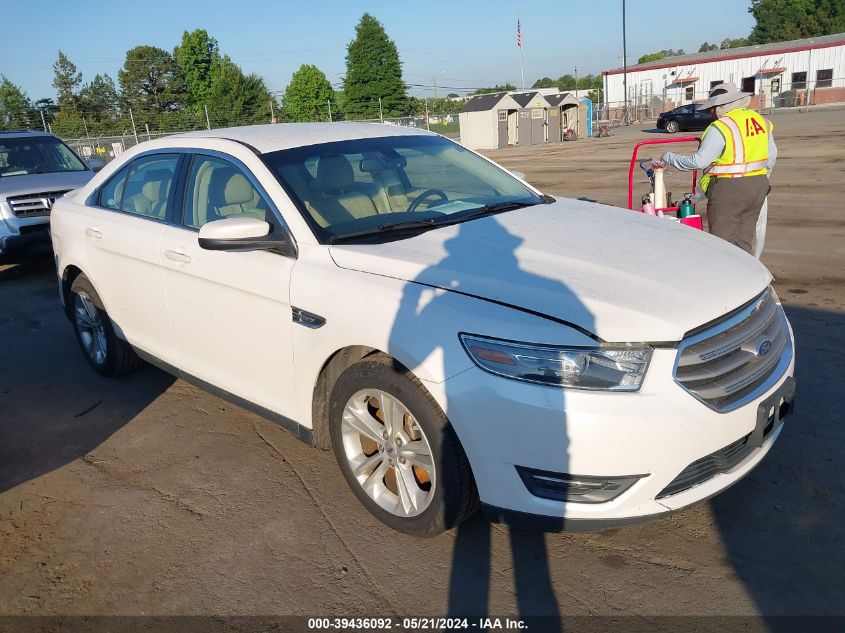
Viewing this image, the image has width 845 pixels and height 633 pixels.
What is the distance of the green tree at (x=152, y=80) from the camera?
81.7 meters

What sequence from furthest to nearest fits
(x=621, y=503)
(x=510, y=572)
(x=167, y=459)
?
(x=167, y=459)
(x=510, y=572)
(x=621, y=503)

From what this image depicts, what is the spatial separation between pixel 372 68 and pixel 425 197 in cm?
7731

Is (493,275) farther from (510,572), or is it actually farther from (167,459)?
(167,459)

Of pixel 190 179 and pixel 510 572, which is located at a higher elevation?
pixel 190 179

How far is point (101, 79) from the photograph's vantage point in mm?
80438

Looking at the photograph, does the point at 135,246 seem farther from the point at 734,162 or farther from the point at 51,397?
the point at 734,162

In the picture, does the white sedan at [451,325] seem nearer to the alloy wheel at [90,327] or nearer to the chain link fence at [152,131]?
the alloy wheel at [90,327]

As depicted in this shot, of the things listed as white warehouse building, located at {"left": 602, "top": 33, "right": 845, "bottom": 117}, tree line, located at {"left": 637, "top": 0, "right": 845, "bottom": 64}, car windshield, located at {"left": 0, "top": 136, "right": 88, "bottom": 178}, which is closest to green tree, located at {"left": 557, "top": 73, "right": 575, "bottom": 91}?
tree line, located at {"left": 637, "top": 0, "right": 845, "bottom": 64}

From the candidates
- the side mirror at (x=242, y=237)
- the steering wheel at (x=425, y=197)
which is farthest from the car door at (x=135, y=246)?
the steering wheel at (x=425, y=197)

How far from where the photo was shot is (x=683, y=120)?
121 feet

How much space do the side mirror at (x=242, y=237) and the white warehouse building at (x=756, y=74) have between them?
5314 centimetres

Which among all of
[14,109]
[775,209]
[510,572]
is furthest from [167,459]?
[14,109]

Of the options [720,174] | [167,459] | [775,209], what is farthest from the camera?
[775,209]

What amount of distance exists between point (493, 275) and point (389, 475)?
3.41 feet
